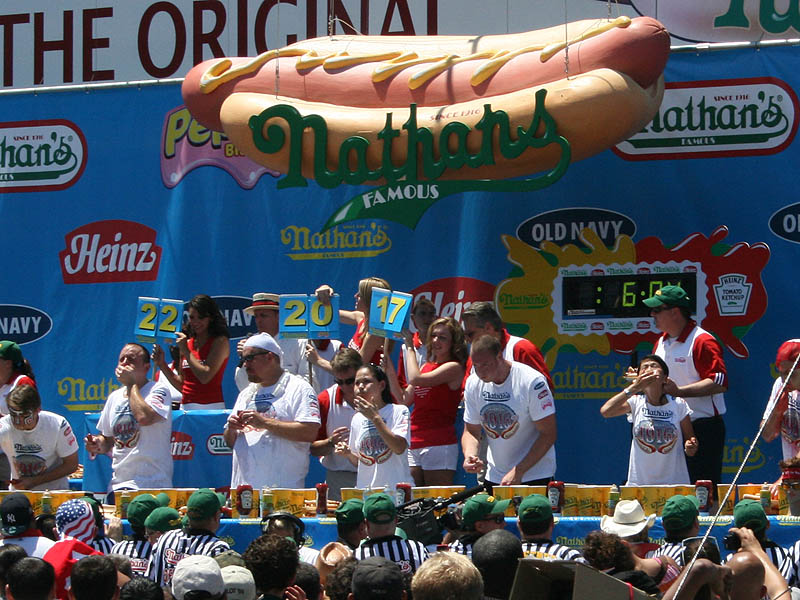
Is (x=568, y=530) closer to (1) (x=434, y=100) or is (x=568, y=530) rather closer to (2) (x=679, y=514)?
(2) (x=679, y=514)

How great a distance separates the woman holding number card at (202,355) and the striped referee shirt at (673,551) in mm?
3955

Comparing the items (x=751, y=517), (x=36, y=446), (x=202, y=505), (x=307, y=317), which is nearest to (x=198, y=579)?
(x=202, y=505)

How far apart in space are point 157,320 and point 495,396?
2697 mm

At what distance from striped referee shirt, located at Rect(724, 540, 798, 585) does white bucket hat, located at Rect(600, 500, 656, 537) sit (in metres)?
0.44

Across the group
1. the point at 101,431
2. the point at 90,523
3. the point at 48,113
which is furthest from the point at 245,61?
the point at 90,523

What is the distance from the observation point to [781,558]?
568cm

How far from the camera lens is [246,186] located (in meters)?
10.3

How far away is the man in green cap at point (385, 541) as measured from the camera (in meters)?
5.48

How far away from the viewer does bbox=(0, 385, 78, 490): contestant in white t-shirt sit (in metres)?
7.94

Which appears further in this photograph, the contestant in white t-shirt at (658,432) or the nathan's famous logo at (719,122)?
the nathan's famous logo at (719,122)

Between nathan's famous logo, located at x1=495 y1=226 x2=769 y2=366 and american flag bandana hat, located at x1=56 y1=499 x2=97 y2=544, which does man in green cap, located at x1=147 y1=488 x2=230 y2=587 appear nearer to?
american flag bandana hat, located at x1=56 y1=499 x2=97 y2=544

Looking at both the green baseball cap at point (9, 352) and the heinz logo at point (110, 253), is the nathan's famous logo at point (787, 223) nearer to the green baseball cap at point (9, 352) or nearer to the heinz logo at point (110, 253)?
the heinz logo at point (110, 253)

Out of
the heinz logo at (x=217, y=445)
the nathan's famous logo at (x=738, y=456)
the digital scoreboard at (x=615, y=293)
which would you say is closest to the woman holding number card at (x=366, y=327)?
the heinz logo at (x=217, y=445)

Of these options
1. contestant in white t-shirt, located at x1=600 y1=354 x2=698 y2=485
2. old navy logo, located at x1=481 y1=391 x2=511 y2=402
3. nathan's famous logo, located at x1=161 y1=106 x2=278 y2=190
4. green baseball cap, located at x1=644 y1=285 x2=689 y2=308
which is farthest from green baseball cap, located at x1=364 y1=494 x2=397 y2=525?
nathan's famous logo, located at x1=161 y1=106 x2=278 y2=190
